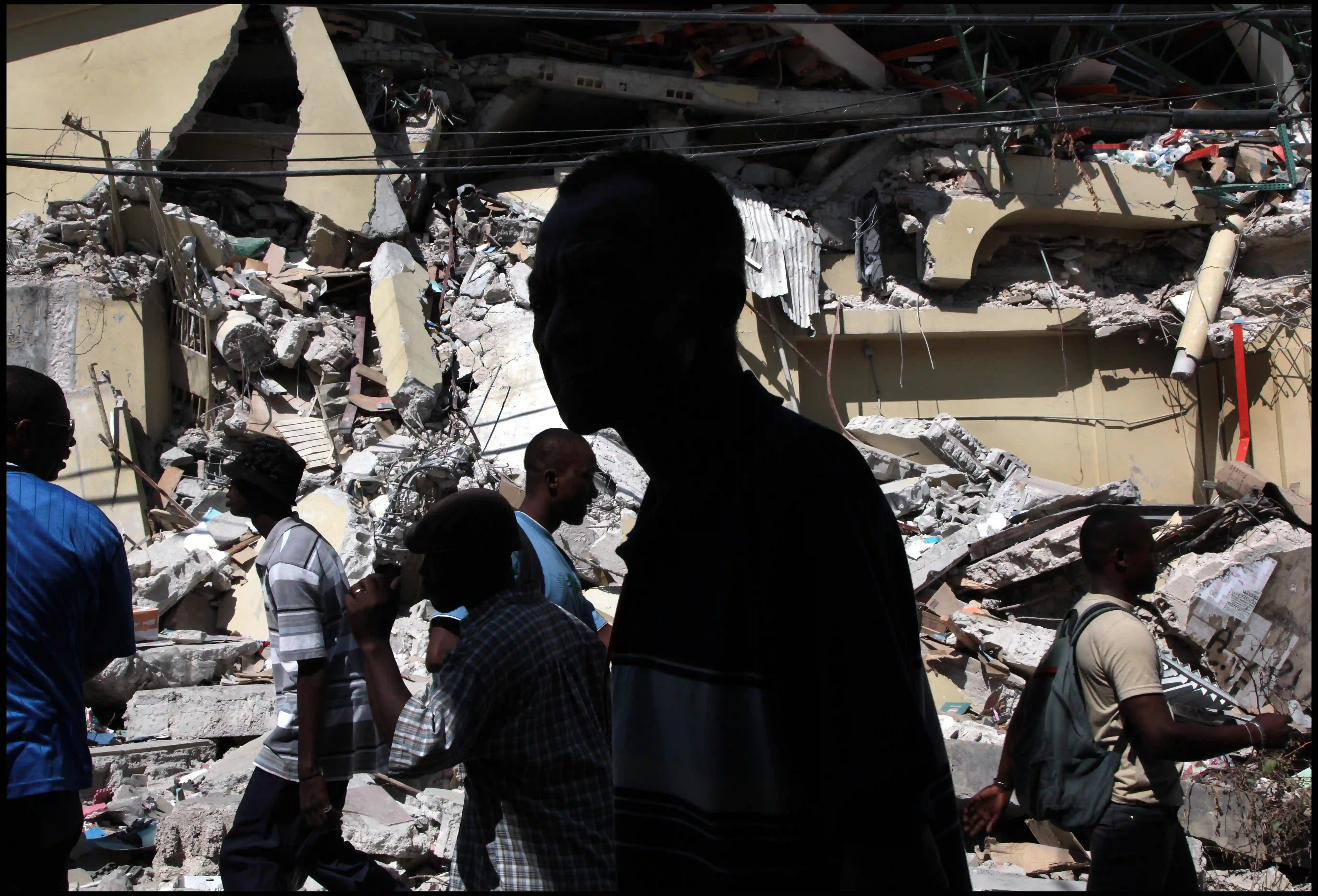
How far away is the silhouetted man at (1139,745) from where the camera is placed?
238cm

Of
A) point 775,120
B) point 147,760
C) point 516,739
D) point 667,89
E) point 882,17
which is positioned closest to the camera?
point 516,739

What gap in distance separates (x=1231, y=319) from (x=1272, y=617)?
6.50m

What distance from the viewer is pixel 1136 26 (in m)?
13.3

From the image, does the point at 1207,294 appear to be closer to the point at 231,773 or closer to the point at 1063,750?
the point at 1063,750

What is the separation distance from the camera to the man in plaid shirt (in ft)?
6.15

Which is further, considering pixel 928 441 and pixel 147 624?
pixel 928 441

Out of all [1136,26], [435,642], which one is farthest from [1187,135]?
[435,642]

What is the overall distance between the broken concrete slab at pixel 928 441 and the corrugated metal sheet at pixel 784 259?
1.50 m

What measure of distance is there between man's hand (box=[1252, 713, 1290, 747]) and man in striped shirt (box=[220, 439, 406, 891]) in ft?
8.34

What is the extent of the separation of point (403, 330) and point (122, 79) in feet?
13.6

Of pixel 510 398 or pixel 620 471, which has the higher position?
pixel 510 398

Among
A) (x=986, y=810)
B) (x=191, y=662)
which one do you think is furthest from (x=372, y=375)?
(x=986, y=810)

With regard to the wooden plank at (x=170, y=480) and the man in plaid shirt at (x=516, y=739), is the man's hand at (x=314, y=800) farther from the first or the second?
the wooden plank at (x=170, y=480)

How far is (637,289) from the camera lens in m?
1.03
